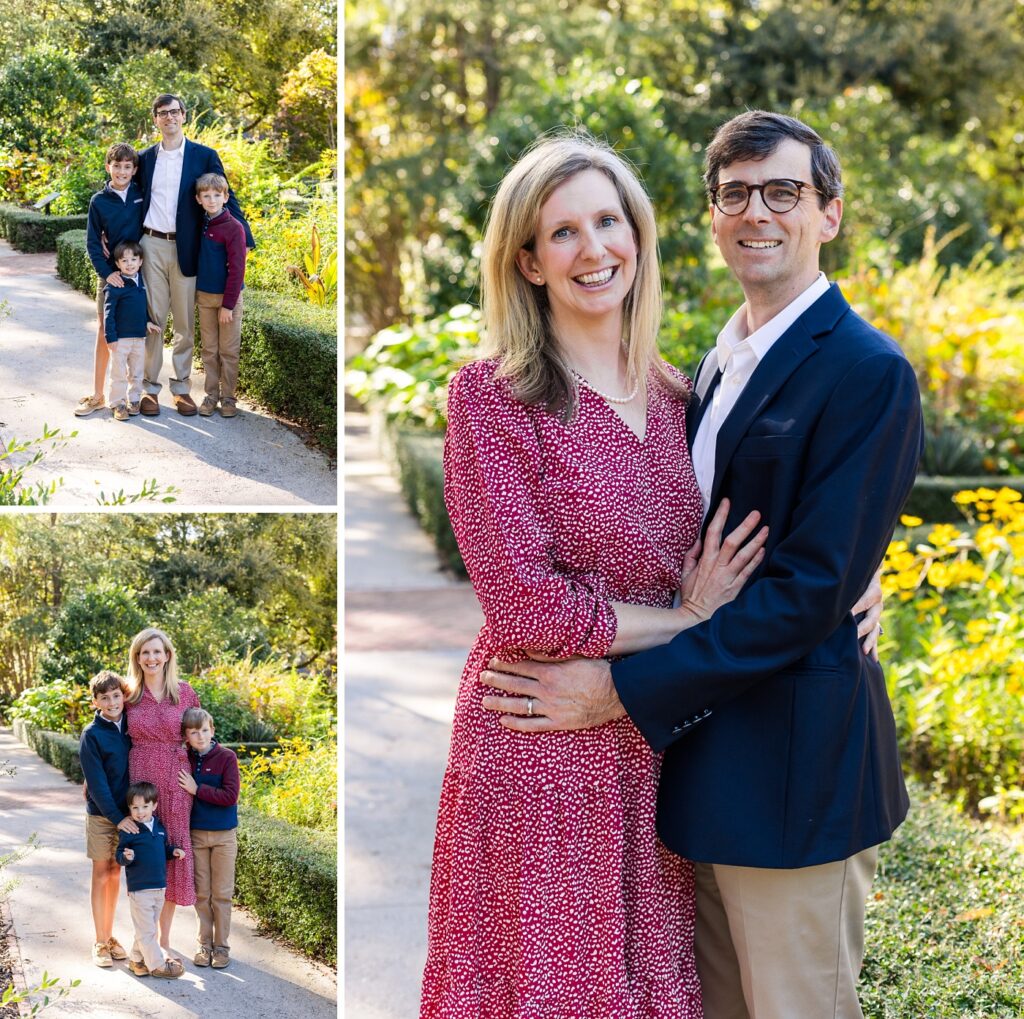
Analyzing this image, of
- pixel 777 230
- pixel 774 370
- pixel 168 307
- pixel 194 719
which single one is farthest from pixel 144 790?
pixel 777 230

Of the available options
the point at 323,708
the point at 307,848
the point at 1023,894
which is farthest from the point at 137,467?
the point at 1023,894

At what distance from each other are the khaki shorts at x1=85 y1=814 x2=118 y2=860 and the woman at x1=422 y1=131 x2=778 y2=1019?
2.50 feet

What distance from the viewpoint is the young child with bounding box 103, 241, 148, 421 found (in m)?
2.38

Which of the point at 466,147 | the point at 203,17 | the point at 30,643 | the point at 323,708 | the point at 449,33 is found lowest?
the point at 323,708

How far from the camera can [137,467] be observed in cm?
235

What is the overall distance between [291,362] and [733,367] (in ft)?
2.98

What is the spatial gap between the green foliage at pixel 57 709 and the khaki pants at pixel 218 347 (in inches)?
28.1

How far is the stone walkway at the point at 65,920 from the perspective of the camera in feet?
8.17

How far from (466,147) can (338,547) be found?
13.0 m

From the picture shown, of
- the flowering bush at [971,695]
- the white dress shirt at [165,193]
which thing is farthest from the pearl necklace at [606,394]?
the flowering bush at [971,695]

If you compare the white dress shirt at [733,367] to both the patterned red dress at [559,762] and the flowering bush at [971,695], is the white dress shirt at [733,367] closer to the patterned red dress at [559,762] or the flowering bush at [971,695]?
the patterned red dress at [559,762]

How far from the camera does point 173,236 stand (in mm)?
2396

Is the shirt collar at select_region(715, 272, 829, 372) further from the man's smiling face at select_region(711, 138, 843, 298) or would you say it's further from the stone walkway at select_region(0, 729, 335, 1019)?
the stone walkway at select_region(0, 729, 335, 1019)

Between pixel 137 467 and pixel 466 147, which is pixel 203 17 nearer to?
pixel 137 467
